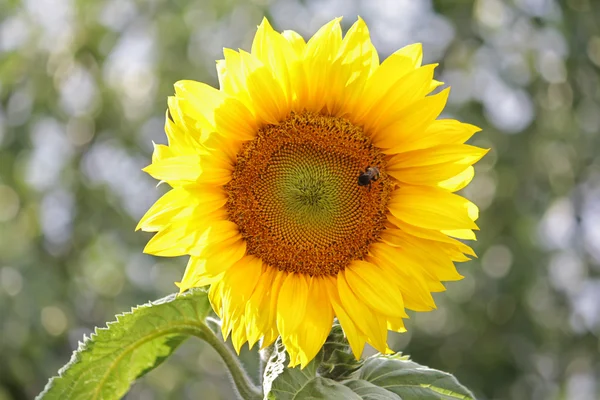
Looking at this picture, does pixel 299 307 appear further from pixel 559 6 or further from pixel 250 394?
pixel 559 6

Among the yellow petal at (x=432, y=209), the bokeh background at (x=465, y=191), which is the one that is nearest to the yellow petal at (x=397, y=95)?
the yellow petal at (x=432, y=209)

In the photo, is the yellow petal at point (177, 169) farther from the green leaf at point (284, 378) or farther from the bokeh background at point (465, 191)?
the bokeh background at point (465, 191)

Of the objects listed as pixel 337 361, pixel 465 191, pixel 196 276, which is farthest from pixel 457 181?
pixel 465 191

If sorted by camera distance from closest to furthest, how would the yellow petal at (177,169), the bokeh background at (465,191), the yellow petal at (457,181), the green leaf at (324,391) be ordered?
1. the green leaf at (324,391)
2. the yellow petal at (177,169)
3. the yellow petal at (457,181)
4. the bokeh background at (465,191)

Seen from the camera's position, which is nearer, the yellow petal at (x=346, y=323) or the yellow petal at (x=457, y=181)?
the yellow petal at (x=346, y=323)

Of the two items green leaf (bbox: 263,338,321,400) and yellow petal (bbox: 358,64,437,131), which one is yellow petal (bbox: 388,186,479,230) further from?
green leaf (bbox: 263,338,321,400)

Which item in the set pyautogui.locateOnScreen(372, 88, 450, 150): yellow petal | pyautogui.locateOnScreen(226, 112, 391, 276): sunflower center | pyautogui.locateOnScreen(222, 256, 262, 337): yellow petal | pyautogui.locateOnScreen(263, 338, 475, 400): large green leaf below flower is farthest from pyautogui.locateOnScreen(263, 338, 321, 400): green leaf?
pyautogui.locateOnScreen(372, 88, 450, 150): yellow petal

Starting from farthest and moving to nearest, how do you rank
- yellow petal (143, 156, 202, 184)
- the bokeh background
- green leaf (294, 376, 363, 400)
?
1. the bokeh background
2. yellow petal (143, 156, 202, 184)
3. green leaf (294, 376, 363, 400)

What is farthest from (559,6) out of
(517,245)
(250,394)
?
(250,394)
